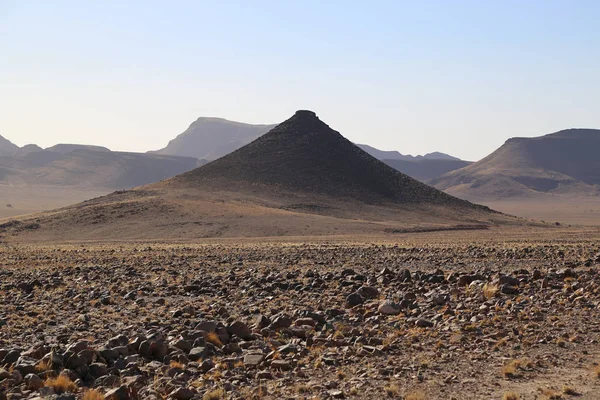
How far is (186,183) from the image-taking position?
314 ft

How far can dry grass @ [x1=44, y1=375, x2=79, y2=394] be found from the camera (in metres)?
9.42

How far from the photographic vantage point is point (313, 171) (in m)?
103

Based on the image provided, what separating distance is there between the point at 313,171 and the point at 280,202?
1698 cm

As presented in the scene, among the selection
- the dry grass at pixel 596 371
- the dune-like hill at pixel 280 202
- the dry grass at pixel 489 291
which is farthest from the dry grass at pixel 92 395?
the dune-like hill at pixel 280 202

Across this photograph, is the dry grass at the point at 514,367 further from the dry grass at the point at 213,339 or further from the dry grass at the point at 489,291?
the dry grass at the point at 489,291

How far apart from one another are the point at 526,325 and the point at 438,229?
58.1 metres

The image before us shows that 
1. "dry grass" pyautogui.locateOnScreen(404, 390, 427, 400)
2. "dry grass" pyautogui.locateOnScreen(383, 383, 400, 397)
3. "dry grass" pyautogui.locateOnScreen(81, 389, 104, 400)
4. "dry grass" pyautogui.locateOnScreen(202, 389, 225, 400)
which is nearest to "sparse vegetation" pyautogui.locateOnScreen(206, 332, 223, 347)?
"dry grass" pyautogui.locateOnScreen(202, 389, 225, 400)

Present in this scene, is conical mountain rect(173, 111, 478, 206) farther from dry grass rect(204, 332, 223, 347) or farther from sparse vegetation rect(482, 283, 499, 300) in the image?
dry grass rect(204, 332, 223, 347)

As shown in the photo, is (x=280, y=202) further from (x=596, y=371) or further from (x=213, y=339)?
(x=596, y=371)

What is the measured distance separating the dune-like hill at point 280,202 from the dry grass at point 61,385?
5085 centimetres

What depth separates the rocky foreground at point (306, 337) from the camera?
31.8 ft

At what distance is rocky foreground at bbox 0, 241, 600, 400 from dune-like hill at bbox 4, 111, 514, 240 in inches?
1668

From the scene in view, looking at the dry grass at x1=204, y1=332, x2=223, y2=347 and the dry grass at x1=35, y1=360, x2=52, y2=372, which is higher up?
the dry grass at x1=204, y1=332, x2=223, y2=347

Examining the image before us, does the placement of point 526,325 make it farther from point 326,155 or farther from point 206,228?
point 326,155
